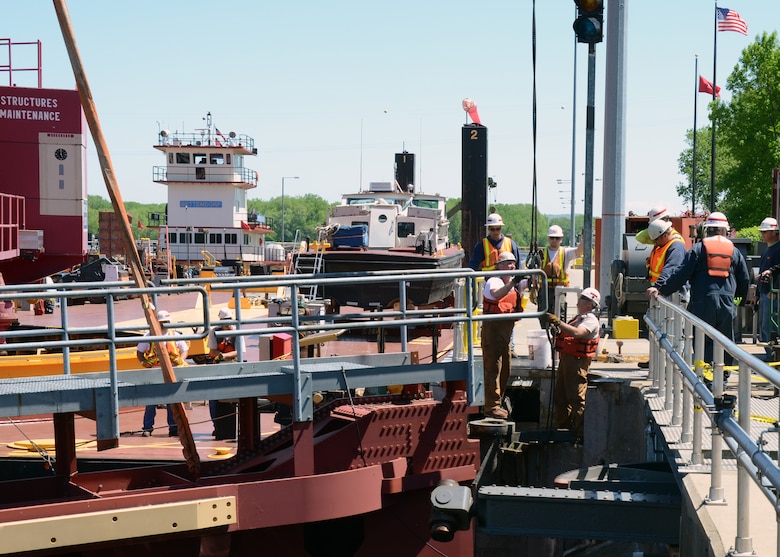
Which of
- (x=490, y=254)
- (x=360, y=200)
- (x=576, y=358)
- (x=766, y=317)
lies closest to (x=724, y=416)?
(x=490, y=254)

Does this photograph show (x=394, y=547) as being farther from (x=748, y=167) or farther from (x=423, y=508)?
(x=748, y=167)

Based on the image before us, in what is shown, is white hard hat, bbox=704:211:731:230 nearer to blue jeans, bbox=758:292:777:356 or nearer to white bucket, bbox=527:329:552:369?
white bucket, bbox=527:329:552:369

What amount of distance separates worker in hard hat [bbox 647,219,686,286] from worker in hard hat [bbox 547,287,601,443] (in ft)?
2.26

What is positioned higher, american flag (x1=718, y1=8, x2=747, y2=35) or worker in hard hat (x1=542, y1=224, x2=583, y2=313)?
american flag (x1=718, y1=8, x2=747, y2=35)

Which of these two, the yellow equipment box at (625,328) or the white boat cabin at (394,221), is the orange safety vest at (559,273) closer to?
the yellow equipment box at (625,328)

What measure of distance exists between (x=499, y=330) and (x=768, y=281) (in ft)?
16.4

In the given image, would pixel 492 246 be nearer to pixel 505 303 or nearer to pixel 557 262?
pixel 505 303

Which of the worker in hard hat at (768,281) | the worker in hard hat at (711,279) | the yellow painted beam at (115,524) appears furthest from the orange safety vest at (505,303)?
the yellow painted beam at (115,524)

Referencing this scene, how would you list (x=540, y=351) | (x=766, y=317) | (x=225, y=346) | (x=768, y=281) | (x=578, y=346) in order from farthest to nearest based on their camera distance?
(x=766, y=317)
(x=768, y=281)
(x=225, y=346)
(x=540, y=351)
(x=578, y=346)

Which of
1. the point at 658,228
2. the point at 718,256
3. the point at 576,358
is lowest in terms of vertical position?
the point at 576,358

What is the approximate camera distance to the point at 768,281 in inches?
520

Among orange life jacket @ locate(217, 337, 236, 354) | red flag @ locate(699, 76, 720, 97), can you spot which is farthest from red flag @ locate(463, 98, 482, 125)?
red flag @ locate(699, 76, 720, 97)

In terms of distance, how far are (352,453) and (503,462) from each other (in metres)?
3.23

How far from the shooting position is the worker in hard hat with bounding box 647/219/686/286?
9.97 meters
